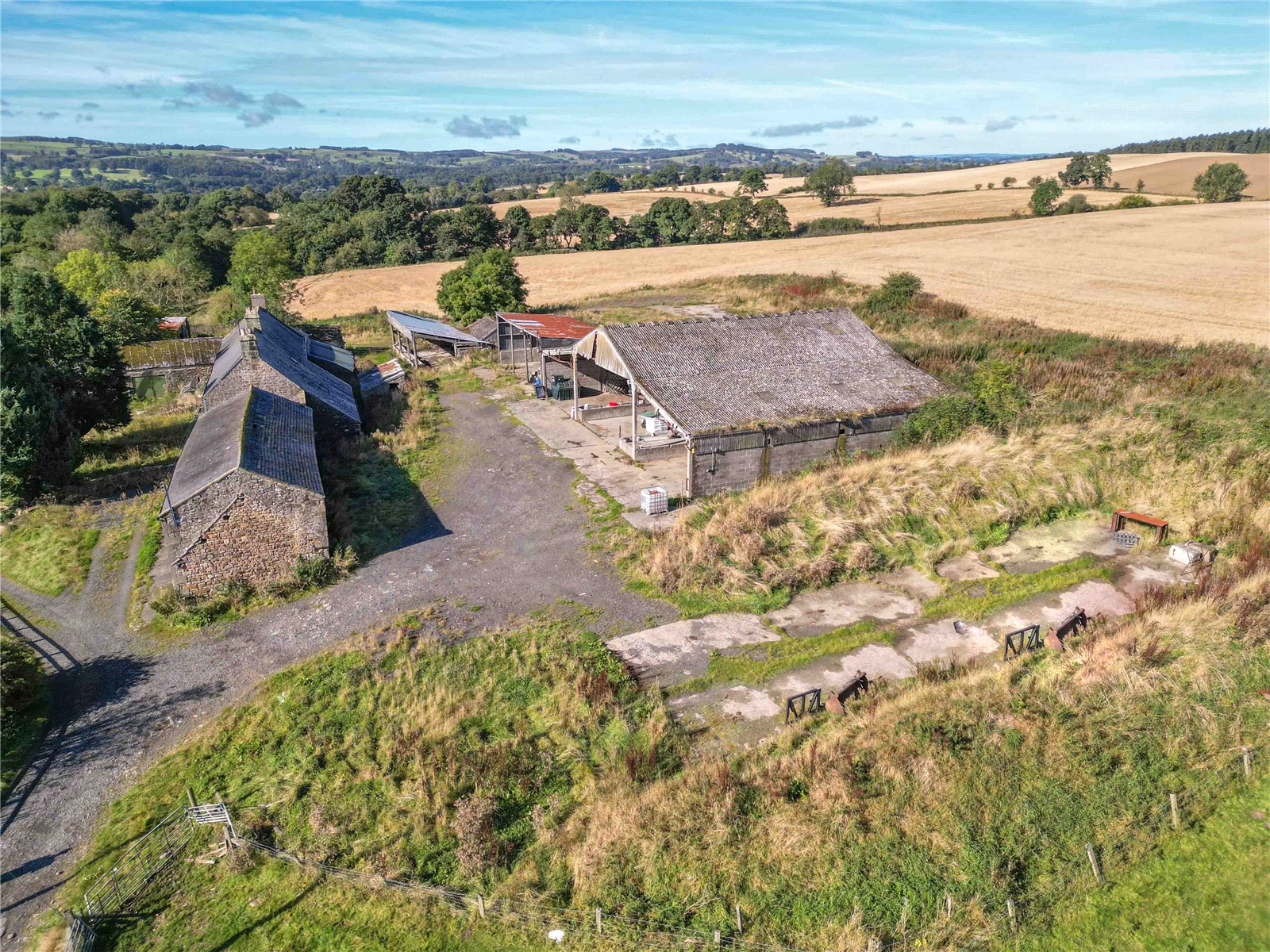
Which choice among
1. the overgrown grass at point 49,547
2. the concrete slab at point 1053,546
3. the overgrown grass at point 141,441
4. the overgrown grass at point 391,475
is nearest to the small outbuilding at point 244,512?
the overgrown grass at point 391,475

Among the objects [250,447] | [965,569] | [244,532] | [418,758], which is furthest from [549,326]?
[418,758]

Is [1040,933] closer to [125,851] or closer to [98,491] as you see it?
[125,851]

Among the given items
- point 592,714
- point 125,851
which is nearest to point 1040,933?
point 592,714

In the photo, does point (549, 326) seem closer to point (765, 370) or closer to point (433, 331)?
point (433, 331)

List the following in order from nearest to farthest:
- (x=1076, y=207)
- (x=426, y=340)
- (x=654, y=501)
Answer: (x=654, y=501)
(x=426, y=340)
(x=1076, y=207)

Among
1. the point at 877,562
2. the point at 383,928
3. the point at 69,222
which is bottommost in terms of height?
the point at 383,928

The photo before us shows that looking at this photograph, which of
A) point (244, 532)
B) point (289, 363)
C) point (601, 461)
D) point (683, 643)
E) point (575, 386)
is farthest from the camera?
point (575, 386)
